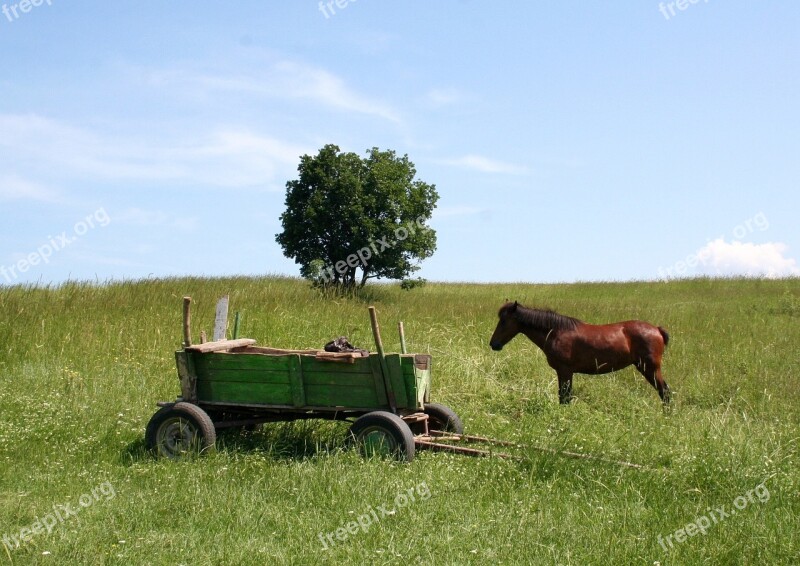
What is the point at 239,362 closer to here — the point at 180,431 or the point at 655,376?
the point at 180,431

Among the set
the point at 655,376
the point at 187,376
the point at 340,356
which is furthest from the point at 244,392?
the point at 655,376

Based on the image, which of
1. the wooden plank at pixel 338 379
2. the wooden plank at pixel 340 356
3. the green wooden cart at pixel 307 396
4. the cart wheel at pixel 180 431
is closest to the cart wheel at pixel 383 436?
the green wooden cart at pixel 307 396

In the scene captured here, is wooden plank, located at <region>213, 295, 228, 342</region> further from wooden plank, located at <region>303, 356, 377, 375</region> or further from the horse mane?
the horse mane

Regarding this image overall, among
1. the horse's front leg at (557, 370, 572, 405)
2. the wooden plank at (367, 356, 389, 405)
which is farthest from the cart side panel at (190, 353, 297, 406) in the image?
the horse's front leg at (557, 370, 572, 405)

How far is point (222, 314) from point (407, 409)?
2.99 m

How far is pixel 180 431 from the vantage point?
8148 millimetres

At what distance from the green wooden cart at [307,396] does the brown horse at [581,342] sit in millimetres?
2919

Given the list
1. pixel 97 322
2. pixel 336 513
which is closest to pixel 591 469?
pixel 336 513

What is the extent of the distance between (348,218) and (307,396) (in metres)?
27.6

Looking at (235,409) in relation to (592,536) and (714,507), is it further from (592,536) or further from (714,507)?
(714,507)

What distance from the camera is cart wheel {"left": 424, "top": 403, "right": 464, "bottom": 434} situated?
875cm

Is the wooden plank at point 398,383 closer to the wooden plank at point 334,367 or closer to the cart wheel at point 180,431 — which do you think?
the wooden plank at point 334,367

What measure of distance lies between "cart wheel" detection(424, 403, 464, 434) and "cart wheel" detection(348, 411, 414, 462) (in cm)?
A: 133

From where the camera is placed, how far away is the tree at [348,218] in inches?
1394
